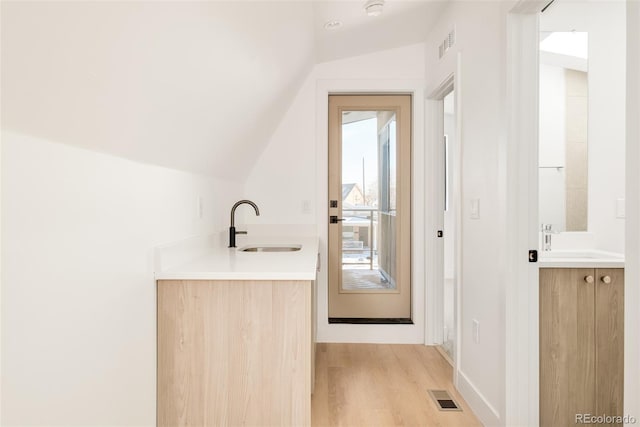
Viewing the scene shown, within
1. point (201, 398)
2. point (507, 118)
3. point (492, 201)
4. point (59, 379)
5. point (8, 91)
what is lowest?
point (201, 398)

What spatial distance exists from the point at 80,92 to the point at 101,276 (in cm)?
54

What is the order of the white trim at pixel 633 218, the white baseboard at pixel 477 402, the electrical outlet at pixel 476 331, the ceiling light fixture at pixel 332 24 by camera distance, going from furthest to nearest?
the ceiling light fixture at pixel 332 24, the electrical outlet at pixel 476 331, the white baseboard at pixel 477 402, the white trim at pixel 633 218

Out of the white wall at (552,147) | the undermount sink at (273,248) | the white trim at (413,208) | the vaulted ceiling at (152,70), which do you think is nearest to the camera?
the vaulted ceiling at (152,70)

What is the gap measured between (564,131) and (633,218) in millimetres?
1556

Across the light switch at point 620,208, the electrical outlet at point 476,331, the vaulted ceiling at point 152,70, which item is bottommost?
the electrical outlet at point 476,331

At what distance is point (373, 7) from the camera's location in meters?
2.38

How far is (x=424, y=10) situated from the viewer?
2.68 meters

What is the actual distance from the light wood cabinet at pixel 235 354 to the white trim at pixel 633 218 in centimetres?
102

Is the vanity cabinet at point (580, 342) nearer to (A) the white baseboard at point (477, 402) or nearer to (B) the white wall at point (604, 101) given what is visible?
(A) the white baseboard at point (477, 402)

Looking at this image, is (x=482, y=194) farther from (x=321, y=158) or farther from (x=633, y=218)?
(x=321, y=158)

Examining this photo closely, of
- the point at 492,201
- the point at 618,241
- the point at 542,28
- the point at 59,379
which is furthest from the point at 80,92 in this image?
the point at 618,241

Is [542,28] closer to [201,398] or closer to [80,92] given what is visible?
[80,92]

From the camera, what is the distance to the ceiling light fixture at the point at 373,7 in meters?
2.34

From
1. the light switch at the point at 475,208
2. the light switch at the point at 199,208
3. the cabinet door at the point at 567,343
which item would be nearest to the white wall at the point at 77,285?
the light switch at the point at 199,208
